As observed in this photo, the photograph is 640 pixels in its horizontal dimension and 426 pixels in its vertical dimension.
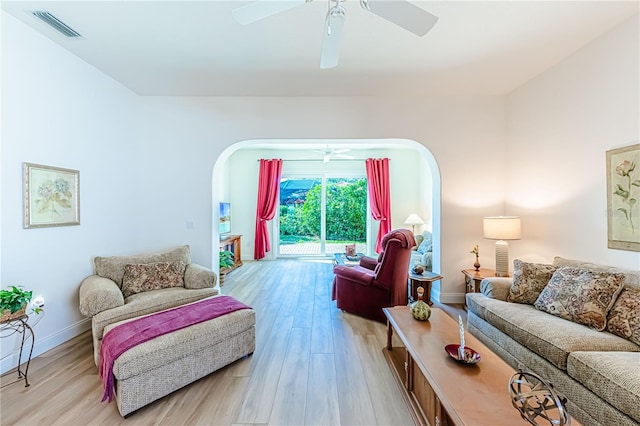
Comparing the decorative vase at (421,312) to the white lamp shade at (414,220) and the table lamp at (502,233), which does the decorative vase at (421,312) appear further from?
the white lamp shade at (414,220)

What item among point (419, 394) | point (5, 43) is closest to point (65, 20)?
point (5, 43)

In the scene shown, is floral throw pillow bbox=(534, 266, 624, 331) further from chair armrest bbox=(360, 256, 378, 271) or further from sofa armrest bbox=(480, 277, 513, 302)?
chair armrest bbox=(360, 256, 378, 271)

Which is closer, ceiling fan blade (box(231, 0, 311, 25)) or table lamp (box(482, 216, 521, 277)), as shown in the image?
ceiling fan blade (box(231, 0, 311, 25))

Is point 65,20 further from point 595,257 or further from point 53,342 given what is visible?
point 595,257

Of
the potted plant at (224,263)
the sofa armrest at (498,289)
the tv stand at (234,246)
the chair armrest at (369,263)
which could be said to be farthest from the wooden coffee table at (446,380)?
the tv stand at (234,246)

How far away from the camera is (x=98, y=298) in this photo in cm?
248

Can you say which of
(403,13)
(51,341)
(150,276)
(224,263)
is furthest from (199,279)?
(403,13)

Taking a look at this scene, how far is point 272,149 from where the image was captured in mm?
7293

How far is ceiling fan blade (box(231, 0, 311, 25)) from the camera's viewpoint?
1.61m

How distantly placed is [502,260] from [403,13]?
10.0 feet

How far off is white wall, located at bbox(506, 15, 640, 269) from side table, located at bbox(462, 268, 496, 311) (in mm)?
475

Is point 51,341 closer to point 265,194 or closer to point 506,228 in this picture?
point 265,194

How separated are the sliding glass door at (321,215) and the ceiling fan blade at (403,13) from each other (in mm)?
5648

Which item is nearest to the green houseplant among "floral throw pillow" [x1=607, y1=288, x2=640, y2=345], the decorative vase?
the decorative vase
